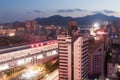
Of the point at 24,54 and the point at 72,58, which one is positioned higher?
the point at 72,58

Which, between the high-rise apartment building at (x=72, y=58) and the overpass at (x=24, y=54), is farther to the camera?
the overpass at (x=24, y=54)

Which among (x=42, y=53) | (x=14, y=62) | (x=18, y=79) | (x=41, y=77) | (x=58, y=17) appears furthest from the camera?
(x=58, y=17)

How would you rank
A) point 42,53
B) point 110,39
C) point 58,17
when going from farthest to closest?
1. point 58,17
2. point 110,39
3. point 42,53

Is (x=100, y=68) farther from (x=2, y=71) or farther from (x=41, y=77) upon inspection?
(x=2, y=71)

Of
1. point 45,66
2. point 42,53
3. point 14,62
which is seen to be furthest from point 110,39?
point 14,62

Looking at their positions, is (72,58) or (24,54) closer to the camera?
(72,58)

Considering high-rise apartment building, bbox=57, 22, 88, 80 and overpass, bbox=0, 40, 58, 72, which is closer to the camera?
high-rise apartment building, bbox=57, 22, 88, 80

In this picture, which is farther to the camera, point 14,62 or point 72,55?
point 14,62

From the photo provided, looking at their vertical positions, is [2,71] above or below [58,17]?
below
